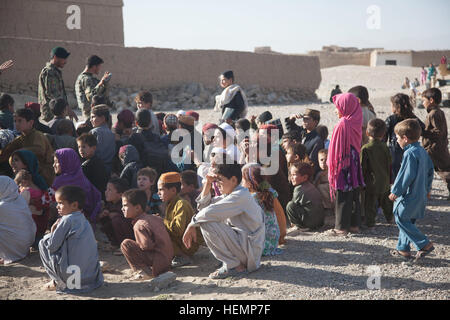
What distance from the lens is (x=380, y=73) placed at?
33.5 metres

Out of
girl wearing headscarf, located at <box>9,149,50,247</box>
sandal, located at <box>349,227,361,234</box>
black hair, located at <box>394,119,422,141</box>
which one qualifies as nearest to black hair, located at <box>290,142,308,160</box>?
sandal, located at <box>349,227,361,234</box>

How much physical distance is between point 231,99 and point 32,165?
338 cm

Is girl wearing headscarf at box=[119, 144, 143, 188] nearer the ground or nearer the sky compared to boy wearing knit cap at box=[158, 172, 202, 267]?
nearer the sky

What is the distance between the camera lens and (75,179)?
5598mm

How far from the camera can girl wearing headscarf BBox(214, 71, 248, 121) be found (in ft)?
25.9

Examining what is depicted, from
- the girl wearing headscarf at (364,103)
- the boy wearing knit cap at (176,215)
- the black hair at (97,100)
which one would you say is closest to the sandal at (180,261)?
the boy wearing knit cap at (176,215)

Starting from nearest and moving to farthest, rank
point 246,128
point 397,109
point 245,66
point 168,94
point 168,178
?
point 168,178 → point 397,109 → point 246,128 → point 168,94 → point 245,66

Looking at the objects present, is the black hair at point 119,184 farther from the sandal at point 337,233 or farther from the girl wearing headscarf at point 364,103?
the girl wearing headscarf at point 364,103

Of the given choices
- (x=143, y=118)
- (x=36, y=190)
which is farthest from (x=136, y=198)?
(x=143, y=118)

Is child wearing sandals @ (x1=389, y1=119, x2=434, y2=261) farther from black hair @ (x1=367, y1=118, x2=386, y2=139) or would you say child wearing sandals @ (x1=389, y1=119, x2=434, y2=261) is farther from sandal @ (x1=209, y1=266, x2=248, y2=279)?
sandal @ (x1=209, y1=266, x2=248, y2=279)

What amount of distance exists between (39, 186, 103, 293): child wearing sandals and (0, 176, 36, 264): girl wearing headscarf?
899mm

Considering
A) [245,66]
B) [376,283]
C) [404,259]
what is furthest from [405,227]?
[245,66]
